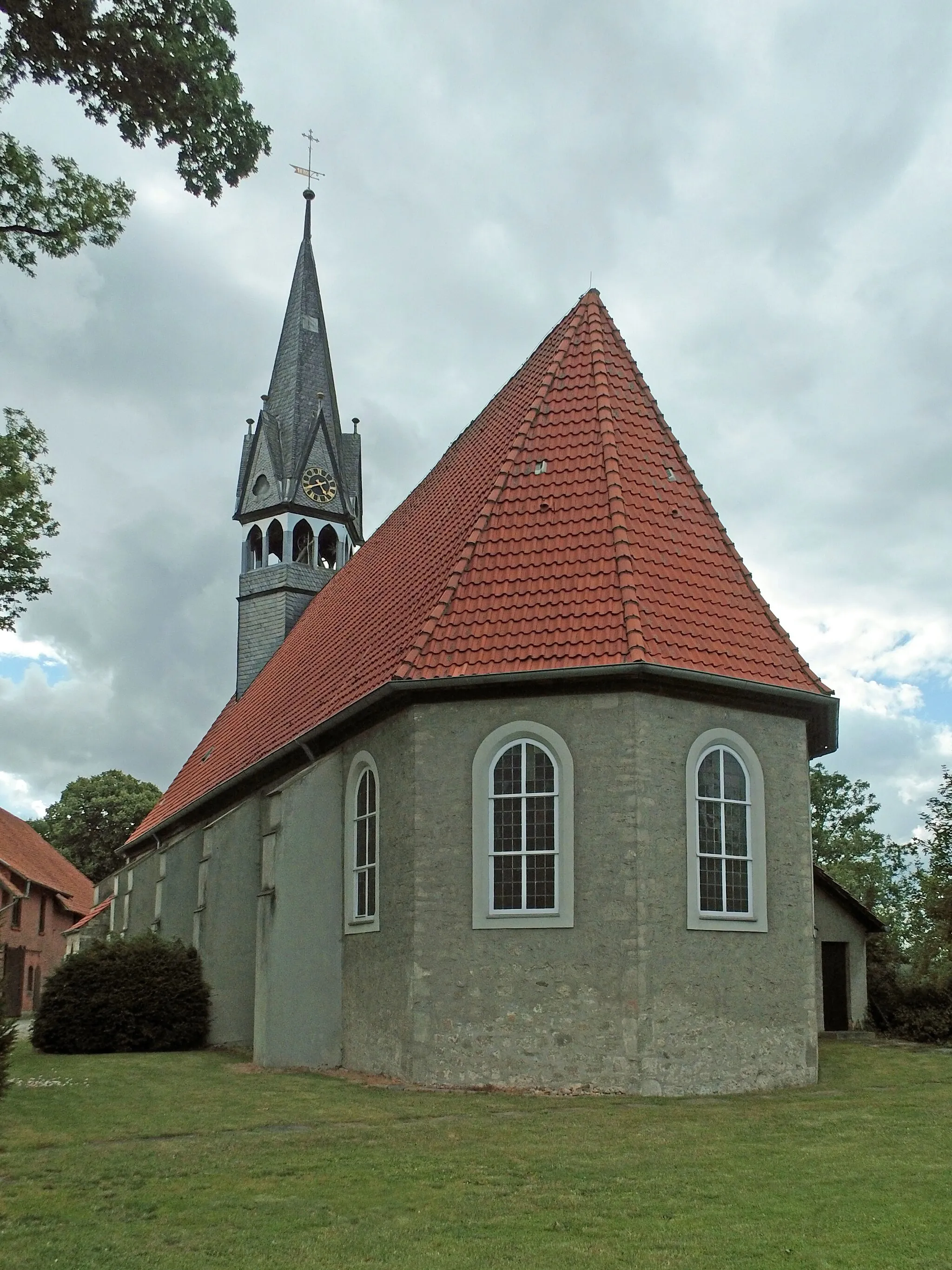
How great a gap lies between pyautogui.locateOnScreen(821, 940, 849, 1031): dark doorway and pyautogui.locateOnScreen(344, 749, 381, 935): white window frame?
33.1 ft

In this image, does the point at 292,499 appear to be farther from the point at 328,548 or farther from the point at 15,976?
the point at 15,976

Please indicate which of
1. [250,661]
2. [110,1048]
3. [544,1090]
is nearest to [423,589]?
[544,1090]

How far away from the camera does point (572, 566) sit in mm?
15594

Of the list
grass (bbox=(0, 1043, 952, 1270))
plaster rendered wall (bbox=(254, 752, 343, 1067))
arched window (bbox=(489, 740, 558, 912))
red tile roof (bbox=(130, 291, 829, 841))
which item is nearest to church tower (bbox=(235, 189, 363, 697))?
red tile roof (bbox=(130, 291, 829, 841))

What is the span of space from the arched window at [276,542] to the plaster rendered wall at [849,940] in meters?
16.2

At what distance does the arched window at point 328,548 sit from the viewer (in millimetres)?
32688

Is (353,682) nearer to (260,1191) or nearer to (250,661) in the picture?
(260,1191)

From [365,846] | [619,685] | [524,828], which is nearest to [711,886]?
[524,828]

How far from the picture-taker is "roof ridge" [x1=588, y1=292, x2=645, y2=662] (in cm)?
1443

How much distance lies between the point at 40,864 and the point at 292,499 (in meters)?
25.3

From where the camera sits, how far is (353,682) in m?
17.8

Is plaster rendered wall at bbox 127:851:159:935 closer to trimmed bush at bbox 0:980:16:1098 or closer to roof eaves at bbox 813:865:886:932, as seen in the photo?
roof eaves at bbox 813:865:886:932

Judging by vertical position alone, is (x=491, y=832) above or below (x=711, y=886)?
above

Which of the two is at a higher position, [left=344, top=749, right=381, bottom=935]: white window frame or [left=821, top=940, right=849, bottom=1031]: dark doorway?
[left=344, top=749, right=381, bottom=935]: white window frame
